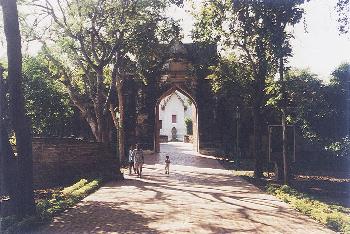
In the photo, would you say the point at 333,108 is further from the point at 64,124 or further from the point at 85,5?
the point at 64,124

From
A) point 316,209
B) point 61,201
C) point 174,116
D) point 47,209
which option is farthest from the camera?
point 174,116

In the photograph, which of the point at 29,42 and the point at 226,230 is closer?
the point at 226,230

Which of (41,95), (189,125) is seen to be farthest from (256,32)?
(189,125)

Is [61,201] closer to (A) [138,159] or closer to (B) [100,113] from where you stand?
(A) [138,159]

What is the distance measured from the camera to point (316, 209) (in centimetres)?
1133

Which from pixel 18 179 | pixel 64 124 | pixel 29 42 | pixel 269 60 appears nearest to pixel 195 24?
pixel 269 60

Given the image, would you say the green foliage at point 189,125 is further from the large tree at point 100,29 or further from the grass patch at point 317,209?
the grass patch at point 317,209

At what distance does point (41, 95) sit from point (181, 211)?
15940mm

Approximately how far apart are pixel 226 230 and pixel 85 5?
39.5 ft

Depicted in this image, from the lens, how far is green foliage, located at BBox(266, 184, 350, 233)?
9.78 meters

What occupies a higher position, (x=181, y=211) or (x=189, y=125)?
(x=189, y=125)

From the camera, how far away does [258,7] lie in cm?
1559

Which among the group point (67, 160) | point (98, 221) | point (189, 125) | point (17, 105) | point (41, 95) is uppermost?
point (41, 95)

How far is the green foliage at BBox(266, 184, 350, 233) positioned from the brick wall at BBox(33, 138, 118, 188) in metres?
8.07
